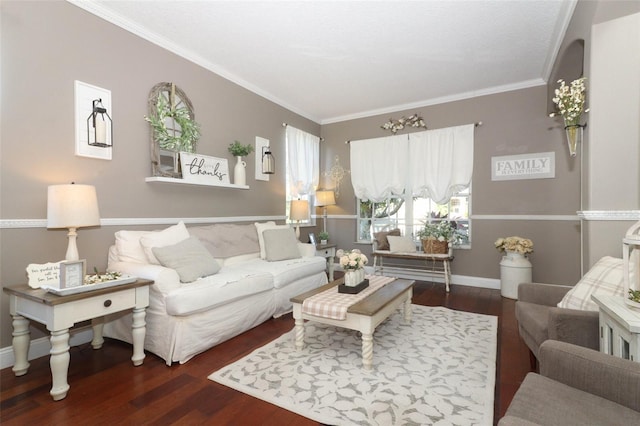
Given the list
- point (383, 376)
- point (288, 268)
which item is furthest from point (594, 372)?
point (288, 268)

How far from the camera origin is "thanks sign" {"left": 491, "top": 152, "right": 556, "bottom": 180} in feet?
13.9

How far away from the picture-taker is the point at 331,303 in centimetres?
243

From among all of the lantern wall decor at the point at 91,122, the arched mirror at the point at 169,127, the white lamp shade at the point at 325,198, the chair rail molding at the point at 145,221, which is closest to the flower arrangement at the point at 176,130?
the arched mirror at the point at 169,127

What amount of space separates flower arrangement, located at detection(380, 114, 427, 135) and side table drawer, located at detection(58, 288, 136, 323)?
457cm

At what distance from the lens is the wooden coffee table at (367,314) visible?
2.25m

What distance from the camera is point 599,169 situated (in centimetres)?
233

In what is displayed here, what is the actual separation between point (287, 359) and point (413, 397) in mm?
972

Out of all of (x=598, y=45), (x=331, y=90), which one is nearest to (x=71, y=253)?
(x=331, y=90)

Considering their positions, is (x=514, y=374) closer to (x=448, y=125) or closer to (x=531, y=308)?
(x=531, y=308)

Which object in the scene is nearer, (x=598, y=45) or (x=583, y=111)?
(x=598, y=45)

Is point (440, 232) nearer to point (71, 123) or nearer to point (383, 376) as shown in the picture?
point (383, 376)

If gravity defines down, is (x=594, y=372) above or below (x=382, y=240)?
below

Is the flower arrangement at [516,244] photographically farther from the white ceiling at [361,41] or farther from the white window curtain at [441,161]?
the white ceiling at [361,41]

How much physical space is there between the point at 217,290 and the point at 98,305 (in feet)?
2.66
